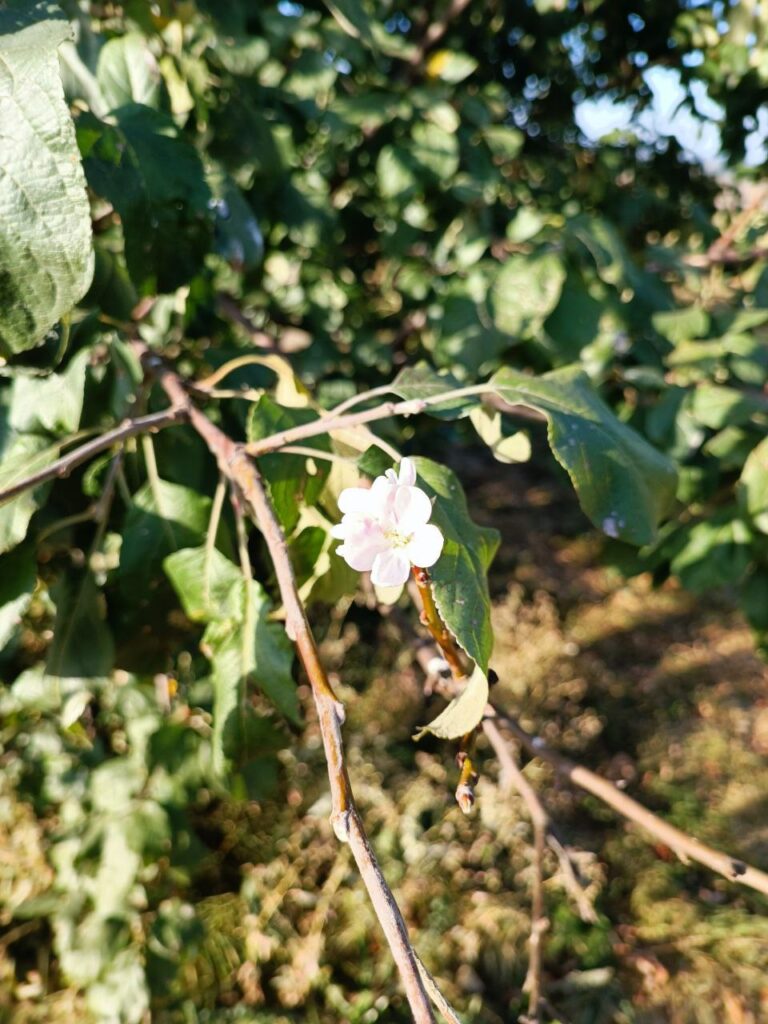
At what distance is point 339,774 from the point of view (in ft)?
1.30

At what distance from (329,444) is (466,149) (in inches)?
34.8

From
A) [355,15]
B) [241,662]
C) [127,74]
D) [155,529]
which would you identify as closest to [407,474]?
[241,662]

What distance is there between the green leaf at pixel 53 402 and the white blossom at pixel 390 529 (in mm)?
426

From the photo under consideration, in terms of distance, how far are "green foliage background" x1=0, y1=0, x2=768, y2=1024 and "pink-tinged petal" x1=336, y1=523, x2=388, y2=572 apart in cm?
5

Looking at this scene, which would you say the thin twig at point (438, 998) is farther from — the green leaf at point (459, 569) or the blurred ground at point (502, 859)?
the blurred ground at point (502, 859)

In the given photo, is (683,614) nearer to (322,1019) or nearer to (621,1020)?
(621,1020)

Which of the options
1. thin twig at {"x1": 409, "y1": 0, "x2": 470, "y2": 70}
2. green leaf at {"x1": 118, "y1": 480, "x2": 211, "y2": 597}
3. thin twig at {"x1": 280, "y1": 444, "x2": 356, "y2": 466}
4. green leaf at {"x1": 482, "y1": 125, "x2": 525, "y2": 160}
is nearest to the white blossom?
thin twig at {"x1": 280, "y1": 444, "x2": 356, "y2": 466}

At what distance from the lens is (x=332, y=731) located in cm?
42

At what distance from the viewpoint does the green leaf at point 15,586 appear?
26.6 inches

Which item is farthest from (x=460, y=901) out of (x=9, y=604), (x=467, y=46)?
(x=467, y=46)

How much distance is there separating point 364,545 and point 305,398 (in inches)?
12.5

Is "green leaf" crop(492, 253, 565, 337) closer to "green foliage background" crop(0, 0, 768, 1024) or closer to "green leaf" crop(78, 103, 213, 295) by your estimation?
"green foliage background" crop(0, 0, 768, 1024)

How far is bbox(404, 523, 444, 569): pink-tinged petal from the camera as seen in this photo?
45 cm

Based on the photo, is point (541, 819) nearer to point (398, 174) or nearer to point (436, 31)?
point (398, 174)
